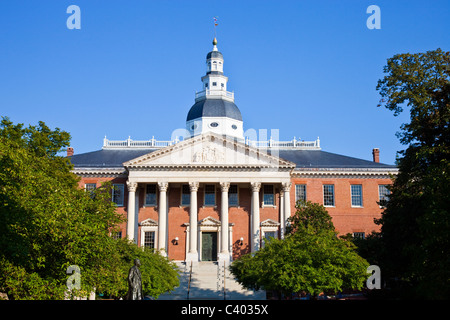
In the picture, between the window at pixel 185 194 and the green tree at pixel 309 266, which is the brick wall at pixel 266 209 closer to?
the window at pixel 185 194

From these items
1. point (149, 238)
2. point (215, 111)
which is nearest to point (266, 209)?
point (149, 238)

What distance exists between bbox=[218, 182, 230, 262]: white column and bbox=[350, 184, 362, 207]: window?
1214cm

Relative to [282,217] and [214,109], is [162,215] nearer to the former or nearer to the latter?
[282,217]

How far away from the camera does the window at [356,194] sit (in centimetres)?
4841

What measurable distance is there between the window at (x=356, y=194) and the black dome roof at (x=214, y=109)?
2063 centimetres

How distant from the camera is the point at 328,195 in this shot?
159ft

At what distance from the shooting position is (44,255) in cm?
2125

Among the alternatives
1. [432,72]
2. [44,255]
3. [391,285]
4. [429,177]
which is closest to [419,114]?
[432,72]

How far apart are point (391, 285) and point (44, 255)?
932 inches

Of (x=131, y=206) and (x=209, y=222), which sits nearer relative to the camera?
(x=131, y=206)

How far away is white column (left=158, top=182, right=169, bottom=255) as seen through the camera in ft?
147

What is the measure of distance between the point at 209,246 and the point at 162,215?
564 centimetres

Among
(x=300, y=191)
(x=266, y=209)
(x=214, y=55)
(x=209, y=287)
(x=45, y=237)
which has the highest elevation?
(x=214, y=55)
